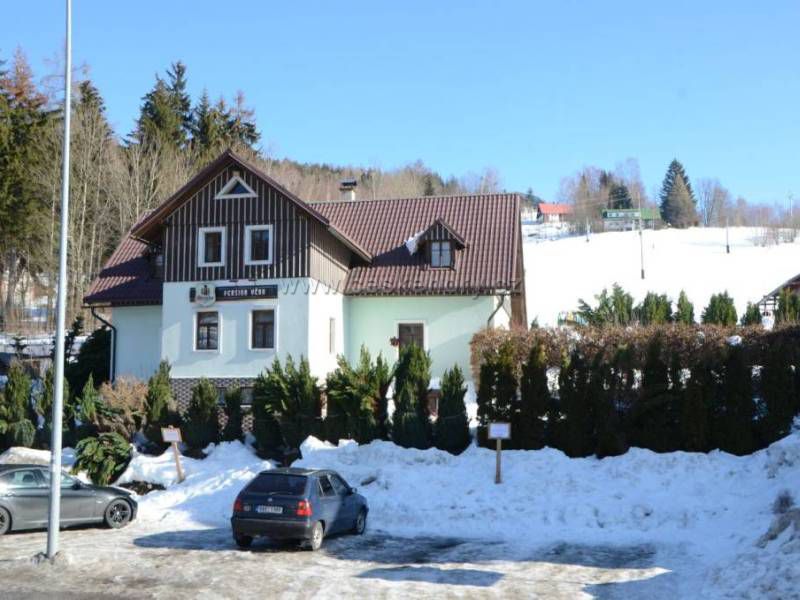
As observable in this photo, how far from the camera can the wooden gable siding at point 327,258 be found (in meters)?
28.6

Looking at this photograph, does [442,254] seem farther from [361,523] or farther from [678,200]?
[678,200]

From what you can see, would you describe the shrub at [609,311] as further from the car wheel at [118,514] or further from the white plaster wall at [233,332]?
the car wheel at [118,514]

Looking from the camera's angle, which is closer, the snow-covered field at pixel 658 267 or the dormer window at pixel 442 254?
the dormer window at pixel 442 254

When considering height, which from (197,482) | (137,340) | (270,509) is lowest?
(197,482)

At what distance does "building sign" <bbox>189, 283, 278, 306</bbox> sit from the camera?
28281 millimetres

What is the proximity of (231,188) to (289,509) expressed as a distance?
1678 centimetres

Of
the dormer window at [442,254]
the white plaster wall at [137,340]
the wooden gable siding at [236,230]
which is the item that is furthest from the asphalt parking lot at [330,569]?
the dormer window at [442,254]

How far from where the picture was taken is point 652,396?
21.2 metres

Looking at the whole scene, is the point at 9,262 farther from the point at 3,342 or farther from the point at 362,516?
the point at 362,516

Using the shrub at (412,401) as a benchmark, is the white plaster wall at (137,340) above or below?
above

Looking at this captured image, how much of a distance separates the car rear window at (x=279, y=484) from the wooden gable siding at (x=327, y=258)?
522 inches

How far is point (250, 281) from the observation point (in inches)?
1125

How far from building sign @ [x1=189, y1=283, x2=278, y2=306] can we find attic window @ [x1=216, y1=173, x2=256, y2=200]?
10.5ft

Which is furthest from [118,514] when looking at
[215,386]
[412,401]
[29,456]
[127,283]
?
[127,283]
